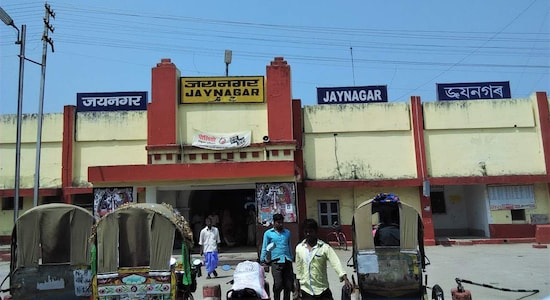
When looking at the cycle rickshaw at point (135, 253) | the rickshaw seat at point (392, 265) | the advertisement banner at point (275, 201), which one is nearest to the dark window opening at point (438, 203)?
the advertisement banner at point (275, 201)

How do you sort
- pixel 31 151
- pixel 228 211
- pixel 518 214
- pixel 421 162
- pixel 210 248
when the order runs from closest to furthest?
pixel 210 248
pixel 421 162
pixel 518 214
pixel 31 151
pixel 228 211

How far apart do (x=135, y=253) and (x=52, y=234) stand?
1.61m

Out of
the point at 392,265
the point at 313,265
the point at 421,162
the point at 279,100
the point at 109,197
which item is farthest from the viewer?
the point at 421,162

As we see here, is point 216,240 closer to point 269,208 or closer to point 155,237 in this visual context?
point 269,208

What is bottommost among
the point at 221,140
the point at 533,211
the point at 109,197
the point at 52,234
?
the point at 533,211

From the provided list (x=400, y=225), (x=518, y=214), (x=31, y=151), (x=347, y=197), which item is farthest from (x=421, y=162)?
(x=31, y=151)

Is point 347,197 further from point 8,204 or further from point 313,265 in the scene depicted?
point 8,204

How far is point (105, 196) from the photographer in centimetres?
1522

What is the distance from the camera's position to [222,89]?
56.5 feet

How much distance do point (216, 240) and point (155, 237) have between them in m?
6.18

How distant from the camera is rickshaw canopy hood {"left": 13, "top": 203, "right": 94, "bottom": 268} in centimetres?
649

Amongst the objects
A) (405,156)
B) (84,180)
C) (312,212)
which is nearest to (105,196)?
(84,180)

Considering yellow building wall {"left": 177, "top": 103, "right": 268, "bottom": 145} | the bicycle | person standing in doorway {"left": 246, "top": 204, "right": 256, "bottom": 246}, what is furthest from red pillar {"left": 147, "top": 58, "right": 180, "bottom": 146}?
the bicycle

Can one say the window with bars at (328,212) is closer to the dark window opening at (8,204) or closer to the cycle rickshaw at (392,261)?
the cycle rickshaw at (392,261)
